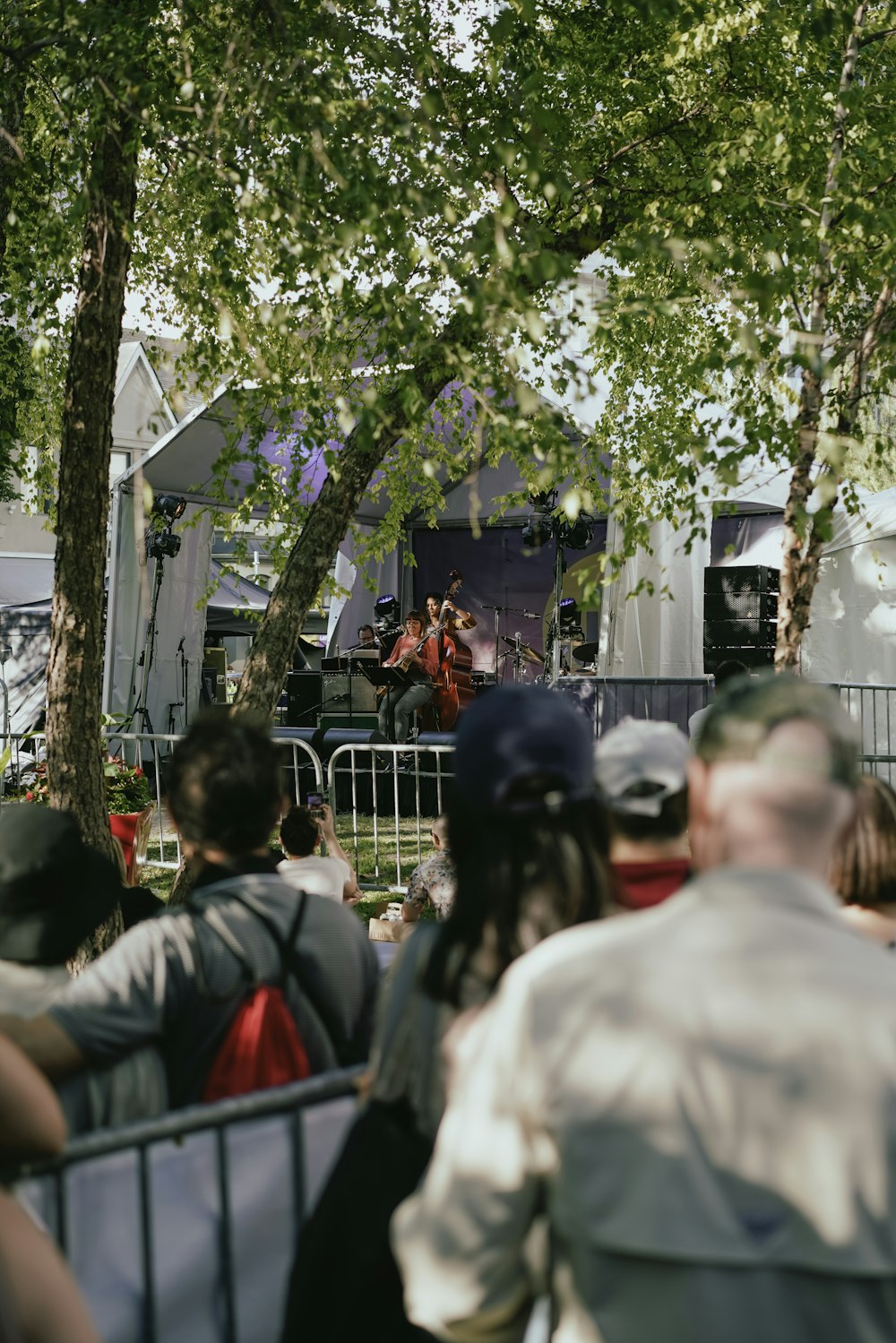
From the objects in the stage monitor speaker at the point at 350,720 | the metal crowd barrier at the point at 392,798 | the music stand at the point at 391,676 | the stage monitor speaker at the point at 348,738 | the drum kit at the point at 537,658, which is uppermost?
the drum kit at the point at 537,658

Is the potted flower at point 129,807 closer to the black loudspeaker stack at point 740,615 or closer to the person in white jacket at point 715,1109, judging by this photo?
the black loudspeaker stack at point 740,615

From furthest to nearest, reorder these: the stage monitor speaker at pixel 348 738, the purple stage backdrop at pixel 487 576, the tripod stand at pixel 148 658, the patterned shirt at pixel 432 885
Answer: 1. the purple stage backdrop at pixel 487 576
2. the tripod stand at pixel 148 658
3. the stage monitor speaker at pixel 348 738
4. the patterned shirt at pixel 432 885

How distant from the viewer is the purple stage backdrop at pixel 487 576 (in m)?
21.1

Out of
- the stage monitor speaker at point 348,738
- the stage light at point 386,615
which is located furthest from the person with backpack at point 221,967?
the stage light at point 386,615

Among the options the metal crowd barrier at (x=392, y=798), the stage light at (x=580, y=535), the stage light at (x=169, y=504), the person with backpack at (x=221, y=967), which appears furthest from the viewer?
the stage light at (x=580, y=535)

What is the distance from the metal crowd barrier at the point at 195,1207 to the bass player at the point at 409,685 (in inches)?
468

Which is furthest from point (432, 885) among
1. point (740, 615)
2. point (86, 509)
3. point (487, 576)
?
point (487, 576)

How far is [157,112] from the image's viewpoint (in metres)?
5.09

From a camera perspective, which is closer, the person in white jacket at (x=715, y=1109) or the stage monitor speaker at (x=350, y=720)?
the person in white jacket at (x=715, y=1109)

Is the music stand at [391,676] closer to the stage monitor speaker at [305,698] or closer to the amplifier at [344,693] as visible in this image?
the amplifier at [344,693]

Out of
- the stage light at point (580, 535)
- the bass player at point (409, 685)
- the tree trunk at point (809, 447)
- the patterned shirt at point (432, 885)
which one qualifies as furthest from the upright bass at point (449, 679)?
the tree trunk at point (809, 447)

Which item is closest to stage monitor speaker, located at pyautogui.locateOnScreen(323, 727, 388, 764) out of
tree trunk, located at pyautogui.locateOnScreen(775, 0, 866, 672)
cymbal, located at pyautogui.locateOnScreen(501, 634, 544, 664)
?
cymbal, located at pyautogui.locateOnScreen(501, 634, 544, 664)

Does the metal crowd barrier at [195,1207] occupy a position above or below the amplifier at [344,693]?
below

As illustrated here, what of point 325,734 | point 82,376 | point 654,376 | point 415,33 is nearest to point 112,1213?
point 82,376
